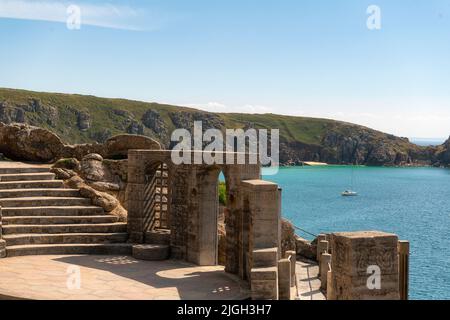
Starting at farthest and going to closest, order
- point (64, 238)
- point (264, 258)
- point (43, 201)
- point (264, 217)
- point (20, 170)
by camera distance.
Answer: point (20, 170) → point (43, 201) → point (64, 238) → point (264, 217) → point (264, 258)

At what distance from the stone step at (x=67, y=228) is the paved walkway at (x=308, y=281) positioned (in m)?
7.23

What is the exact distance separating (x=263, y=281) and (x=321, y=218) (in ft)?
217

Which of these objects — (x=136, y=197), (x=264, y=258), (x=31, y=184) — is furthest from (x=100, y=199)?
(x=264, y=258)

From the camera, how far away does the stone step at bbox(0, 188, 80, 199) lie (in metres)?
22.1

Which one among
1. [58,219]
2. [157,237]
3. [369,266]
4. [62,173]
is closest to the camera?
[369,266]

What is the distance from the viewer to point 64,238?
2077cm

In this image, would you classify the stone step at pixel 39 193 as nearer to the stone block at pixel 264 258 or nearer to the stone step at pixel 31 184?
the stone step at pixel 31 184

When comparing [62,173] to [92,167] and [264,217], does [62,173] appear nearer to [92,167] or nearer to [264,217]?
[92,167]

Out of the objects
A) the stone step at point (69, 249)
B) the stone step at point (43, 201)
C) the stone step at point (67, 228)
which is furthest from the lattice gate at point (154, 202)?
the stone step at point (43, 201)

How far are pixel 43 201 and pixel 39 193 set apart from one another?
89 cm

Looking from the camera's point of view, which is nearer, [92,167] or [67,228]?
[67,228]

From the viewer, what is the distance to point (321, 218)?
7919 centimetres
